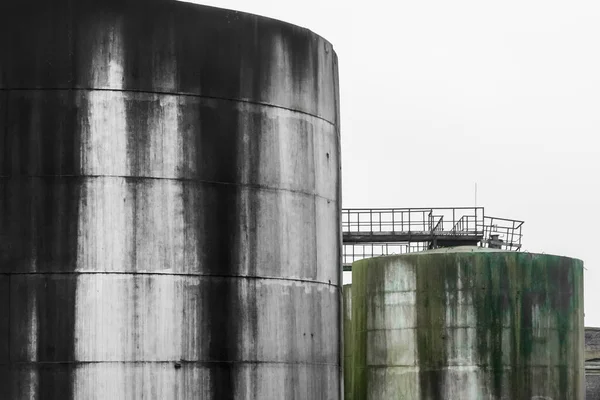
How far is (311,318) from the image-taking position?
20250mm

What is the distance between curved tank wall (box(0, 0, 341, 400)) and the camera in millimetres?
18203

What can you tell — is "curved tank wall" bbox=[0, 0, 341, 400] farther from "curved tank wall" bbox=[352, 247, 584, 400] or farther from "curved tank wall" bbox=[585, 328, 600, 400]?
"curved tank wall" bbox=[585, 328, 600, 400]

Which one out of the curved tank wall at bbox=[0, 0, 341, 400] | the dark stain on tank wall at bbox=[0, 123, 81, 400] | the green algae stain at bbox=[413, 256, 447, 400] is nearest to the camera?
the dark stain on tank wall at bbox=[0, 123, 81, 400]

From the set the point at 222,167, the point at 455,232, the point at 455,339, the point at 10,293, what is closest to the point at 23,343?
the point at 10,293

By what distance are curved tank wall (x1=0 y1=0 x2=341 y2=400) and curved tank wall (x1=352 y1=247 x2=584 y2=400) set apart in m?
14.3

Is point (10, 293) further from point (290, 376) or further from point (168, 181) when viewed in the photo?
point (290, 376)

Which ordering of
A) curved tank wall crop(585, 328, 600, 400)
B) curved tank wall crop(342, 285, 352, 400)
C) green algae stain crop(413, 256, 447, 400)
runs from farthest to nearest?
curved tank wall crop(585, 328, 600, 400) → curved tank wall crop(342, 285, 352, 400) → green algae stain crop(413, 256, 447, 400)

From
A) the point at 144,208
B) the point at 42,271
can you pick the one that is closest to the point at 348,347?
the point at 144,208

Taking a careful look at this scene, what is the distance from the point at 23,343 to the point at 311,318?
4.46 m

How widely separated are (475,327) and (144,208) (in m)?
16.7

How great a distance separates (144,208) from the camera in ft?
61.1

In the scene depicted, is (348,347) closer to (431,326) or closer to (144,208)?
(431,326)

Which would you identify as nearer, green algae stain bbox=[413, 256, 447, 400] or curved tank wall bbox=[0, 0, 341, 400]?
curved tank wall bbox=[0, 0, 341, 400]

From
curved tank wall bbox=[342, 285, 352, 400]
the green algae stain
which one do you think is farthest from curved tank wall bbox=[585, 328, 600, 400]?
the green algae stain
